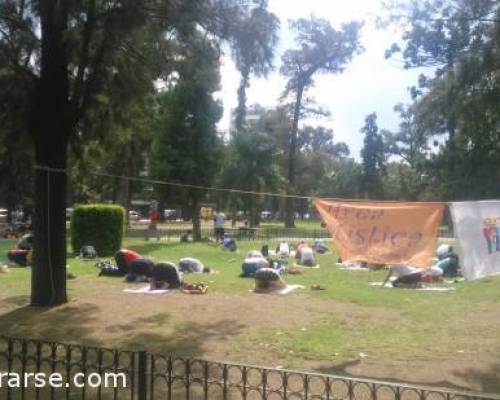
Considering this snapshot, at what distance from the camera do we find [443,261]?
1655cm

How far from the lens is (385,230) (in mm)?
9562

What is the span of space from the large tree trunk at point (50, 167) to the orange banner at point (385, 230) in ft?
15.7

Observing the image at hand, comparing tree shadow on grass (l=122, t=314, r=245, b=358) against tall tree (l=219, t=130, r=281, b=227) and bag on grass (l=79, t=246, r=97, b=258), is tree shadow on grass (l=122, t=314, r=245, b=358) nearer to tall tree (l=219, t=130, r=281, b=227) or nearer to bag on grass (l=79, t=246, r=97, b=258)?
bag on grass (l=79, t=246, r=97, b=258)

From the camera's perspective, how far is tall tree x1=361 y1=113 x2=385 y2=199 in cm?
6762

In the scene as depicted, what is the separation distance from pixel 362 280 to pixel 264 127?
4956cm

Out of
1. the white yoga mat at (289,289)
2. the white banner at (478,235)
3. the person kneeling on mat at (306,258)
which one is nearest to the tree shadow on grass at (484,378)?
the white banner at (478,235)

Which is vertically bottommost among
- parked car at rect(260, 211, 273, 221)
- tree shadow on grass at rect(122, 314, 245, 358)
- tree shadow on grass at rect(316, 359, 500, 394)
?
tree shadow on grass at rect(316, 359, 500, 394)

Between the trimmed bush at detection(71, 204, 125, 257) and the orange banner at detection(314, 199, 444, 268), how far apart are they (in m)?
13.0

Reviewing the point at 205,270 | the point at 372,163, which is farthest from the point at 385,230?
the point at 372,163

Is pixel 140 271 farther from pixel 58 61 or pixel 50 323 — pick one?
pixel 58 61

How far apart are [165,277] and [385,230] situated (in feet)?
17.7

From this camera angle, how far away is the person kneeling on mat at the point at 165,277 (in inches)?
514

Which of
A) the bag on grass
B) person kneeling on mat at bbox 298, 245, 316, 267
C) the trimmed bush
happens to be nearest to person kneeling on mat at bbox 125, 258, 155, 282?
the bag on grass

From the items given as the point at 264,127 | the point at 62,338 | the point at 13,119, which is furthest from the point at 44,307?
the point at 264,127
